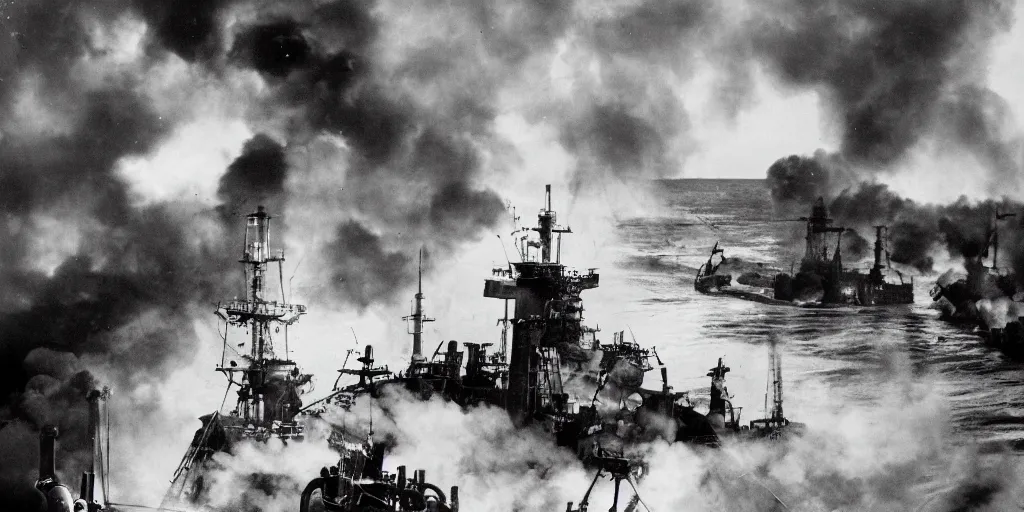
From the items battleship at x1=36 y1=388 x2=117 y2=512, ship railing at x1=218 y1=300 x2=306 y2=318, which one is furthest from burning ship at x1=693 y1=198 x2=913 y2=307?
battleship at x1=36 y1=388 x2=117 y2=512

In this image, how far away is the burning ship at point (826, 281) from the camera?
2506 cm

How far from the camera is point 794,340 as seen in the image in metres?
25.4

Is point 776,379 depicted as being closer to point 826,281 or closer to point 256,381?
point 826,281

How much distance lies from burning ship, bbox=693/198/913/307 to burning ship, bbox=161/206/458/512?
9.83m

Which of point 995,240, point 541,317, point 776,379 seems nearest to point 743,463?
point 776,379

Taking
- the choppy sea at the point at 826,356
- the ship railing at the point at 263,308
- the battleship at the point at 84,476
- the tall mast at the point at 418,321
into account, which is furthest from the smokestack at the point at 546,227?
the battleship at the point at 84,476

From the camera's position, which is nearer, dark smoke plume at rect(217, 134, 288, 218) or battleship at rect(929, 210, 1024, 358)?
battleship at rect(929, 210, 1024, 358)

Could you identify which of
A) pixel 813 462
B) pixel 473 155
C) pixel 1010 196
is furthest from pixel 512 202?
pixel 1010 196

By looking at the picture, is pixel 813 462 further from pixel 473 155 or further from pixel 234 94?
pixel 234 94

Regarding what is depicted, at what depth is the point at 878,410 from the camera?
77.8 ft

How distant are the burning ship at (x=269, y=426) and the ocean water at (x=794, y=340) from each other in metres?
8.18

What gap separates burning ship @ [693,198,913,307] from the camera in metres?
25.1

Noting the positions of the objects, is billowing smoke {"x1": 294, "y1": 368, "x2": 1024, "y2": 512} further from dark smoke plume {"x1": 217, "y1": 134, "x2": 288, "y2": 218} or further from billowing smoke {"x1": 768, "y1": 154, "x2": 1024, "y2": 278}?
dark smoke plume {"x1": 217, "y1": 134, "x2": 288, "y2": 218}

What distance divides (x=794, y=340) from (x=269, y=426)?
39.3ft
